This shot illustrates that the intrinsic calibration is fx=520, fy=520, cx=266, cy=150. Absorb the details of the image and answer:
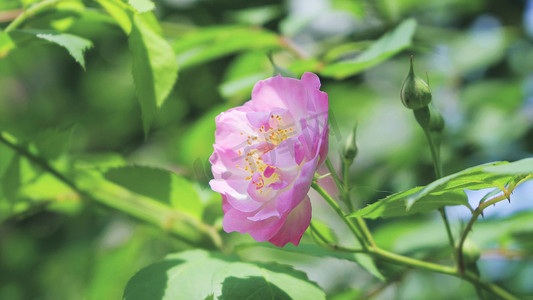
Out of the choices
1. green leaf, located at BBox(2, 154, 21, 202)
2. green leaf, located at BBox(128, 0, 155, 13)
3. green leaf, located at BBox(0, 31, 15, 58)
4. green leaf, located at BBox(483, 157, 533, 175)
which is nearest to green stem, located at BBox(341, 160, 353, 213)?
green leaf, located at BBox(483, 157, 533, 175)

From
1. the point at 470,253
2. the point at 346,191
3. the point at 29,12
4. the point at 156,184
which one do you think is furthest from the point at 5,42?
the point at 470,253

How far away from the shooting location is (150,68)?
813 millimetres

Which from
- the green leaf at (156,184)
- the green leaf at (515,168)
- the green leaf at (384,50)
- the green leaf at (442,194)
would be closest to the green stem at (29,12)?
the green leaf at (156,184)

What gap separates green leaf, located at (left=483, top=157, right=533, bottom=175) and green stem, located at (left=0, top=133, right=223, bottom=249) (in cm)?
59

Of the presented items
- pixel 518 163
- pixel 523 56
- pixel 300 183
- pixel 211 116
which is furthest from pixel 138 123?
pixel 518 163

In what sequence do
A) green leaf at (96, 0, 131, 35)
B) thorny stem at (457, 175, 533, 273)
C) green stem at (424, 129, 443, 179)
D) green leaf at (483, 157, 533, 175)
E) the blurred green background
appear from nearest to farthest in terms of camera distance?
1. green leaf at (483, 157, 533, 175)
2. thorny stem at (457, 175, 533, 273)
3. green stem at (424, 129, 443, 179)
4. green leaf at (96, 0, 131, 35)
5. the blurred green background

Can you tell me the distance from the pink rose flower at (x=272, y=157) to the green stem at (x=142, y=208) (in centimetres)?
32

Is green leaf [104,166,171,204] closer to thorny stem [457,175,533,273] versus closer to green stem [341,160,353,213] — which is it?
green stem [341,160,353,213]

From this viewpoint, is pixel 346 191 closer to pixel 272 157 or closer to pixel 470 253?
pixel 272 157

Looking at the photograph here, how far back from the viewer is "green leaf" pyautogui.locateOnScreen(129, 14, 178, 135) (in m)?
0.78

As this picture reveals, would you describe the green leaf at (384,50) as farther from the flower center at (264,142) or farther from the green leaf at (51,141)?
the green leaf at (51,141)

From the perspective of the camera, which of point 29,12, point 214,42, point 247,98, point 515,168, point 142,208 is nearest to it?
point 515,168

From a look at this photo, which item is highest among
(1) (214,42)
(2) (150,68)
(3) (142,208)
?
(2) (150,68)

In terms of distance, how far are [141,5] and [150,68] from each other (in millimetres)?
99
